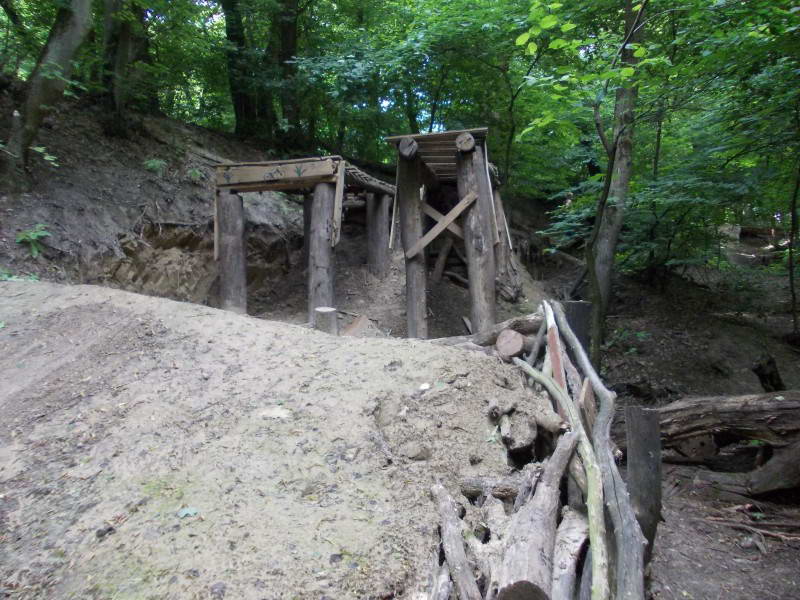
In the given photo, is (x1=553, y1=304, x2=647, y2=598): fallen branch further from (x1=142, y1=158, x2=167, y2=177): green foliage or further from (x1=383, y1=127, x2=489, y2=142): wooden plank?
(x1=142, y1=158, x2=167, y2=177): green foliage

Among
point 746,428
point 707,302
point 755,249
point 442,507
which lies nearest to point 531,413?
point 442,507

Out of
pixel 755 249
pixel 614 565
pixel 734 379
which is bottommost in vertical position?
pixel 734 379

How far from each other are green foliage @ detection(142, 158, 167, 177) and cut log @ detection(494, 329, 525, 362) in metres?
6.49

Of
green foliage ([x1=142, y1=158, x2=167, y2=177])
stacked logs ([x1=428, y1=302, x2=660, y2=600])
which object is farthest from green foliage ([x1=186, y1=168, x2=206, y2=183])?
stacked logs ([x1=428, y1=302, x2=660, y2=600])

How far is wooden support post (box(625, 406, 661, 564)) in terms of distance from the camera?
8.79 ft

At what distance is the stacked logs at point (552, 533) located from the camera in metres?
1.80

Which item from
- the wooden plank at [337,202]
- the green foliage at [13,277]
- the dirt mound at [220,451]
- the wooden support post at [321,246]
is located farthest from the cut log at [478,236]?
the green foliage at [13,277]

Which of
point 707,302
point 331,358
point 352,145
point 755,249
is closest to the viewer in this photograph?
point 331,358

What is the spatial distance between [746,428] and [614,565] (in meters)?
3.50

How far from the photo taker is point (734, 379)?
8.28 meters

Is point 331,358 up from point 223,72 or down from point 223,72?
down

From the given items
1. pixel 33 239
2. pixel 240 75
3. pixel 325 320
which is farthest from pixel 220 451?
pixel 240 75

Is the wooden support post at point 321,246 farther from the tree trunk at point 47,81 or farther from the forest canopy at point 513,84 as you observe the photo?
the tree trunk at point 47,81

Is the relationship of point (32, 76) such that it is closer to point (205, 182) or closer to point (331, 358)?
point (205, 182)
